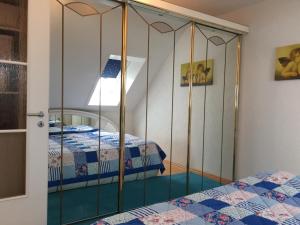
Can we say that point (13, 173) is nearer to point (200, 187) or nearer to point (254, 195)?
point (254, 195)

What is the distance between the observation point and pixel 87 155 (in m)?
3.11

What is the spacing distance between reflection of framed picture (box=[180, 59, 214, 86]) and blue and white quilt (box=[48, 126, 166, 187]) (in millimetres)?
1012

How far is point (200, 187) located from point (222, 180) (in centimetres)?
39

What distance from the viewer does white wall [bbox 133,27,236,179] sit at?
135 inches

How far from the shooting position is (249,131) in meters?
3.32

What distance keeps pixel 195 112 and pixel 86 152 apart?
61.8 inches

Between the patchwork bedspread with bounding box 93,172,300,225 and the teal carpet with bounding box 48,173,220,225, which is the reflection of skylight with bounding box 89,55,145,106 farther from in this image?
the patchwork bedspread with bounding box 93,172,300,225

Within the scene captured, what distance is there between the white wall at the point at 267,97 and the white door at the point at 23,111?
7.87 feet

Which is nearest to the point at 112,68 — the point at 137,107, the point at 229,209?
the point at 137,107

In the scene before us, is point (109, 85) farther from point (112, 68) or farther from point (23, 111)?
point (23, 111)

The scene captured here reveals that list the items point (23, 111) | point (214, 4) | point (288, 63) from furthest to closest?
point (214, 4) → point (288, 63) → point (23, 111)

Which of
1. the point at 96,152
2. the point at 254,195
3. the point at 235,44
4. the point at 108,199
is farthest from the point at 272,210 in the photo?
the point at 235,44

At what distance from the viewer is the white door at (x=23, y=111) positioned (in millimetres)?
1843

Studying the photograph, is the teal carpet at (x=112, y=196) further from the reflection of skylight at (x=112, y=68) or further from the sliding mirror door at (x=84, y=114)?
the reflection of skylight at (x=112, y=68)
